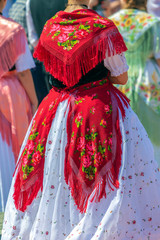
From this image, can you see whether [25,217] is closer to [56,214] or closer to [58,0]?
[56,214]

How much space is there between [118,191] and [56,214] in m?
0.38

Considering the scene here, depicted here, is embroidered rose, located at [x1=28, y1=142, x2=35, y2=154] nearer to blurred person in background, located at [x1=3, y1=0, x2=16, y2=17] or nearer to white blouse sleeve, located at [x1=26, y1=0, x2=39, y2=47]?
Result: white blouse sleeve, located at [x1=26, y1=0, x2=39, y2=47]

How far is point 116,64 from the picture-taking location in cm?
359

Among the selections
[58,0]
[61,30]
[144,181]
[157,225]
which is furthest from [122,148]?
[58,0]

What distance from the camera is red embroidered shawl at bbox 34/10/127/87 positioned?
353cm

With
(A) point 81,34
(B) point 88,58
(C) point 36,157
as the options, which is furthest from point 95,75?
(C) point 36,157

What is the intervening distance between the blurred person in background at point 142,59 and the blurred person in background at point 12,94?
92 centimetres

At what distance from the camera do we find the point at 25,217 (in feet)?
12.0

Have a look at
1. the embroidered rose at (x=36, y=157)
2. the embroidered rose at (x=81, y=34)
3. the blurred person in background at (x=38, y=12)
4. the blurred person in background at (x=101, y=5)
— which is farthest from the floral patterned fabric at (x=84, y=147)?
the blurred person in background at (x=101, y=5)

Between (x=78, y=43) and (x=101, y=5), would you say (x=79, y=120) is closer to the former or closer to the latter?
(x=78, y=43)

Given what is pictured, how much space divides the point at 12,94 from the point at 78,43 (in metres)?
1.43

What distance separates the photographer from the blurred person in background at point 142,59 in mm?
5207

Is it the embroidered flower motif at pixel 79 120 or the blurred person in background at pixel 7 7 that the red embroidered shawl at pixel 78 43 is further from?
the blurred person in background at pixel 7 7

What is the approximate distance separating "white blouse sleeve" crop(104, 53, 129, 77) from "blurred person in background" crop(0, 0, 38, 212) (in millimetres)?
1348
